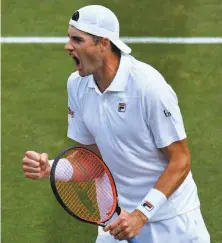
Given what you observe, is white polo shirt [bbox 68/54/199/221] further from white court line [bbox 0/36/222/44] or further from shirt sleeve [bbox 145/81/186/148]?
white court line [bbox 0/36/222/44]

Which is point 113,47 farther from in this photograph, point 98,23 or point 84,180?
point 84,180

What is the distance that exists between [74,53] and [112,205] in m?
1.04

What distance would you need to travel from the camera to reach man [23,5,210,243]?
20.1 feet

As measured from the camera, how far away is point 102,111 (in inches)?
252

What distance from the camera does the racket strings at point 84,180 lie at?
6359mm

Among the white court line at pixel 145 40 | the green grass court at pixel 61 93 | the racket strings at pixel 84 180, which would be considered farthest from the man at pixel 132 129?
the white court line at pixel 145 40

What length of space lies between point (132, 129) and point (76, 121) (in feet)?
1.99

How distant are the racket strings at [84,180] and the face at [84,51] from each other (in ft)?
1.85

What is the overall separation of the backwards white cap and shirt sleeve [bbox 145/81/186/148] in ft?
1.32

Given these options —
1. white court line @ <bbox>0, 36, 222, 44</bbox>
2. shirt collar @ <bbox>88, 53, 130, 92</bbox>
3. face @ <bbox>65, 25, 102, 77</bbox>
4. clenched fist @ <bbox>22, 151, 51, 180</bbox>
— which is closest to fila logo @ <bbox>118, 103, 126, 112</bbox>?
shirt collar @ <bbox>88, 53, 130, 92</bbox>

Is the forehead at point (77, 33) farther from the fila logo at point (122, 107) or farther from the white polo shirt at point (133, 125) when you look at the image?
the fila logo at point (122, 107)

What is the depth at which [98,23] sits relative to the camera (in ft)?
20.7

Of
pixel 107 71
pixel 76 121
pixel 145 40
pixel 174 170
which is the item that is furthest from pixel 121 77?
pixel 145 40

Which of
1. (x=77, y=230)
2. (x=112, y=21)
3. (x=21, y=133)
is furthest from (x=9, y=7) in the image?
(x=112, y=21)
